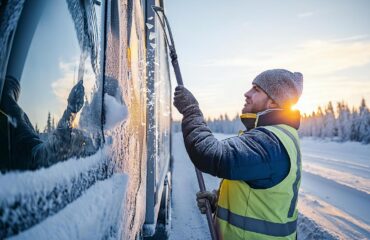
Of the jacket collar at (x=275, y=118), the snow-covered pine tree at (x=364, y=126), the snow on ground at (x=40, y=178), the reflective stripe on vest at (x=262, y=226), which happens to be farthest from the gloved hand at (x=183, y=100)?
the snow-covered pine tree at (x=364, y=126)

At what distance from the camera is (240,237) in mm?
1780

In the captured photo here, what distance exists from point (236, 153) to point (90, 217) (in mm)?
985

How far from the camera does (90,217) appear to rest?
0.75 meters

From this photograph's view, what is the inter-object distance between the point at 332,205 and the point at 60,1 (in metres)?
7.26

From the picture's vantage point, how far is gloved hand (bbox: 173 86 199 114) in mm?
1875

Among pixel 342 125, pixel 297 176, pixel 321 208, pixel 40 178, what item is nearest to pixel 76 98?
pixel 40 178

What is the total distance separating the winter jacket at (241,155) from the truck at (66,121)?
434 mm

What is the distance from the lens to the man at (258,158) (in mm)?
1621

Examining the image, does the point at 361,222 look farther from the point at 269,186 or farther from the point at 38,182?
the point at 38,182

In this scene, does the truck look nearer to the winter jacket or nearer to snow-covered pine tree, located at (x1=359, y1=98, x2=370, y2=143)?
the winter jacket

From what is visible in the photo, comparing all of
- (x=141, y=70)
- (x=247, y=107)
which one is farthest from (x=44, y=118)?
(x=247, y=107)

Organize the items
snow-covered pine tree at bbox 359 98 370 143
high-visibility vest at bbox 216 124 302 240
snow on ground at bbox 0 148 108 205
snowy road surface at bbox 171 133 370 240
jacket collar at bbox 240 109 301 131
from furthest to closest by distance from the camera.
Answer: snow-covered pine tree at bbox 359 98 370 143 < snowy road surface at bbox 171 133 370 240 < jacket collar at bbox 240 109 301 131 < high-visibility vest at bbox 216 124 302 240 < snow on ground at bbox 0 148 108 205

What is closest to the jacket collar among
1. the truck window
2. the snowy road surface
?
the truck window

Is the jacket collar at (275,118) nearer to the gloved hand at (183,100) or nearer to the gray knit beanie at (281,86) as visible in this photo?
the gray knit beanie at (281,86)
